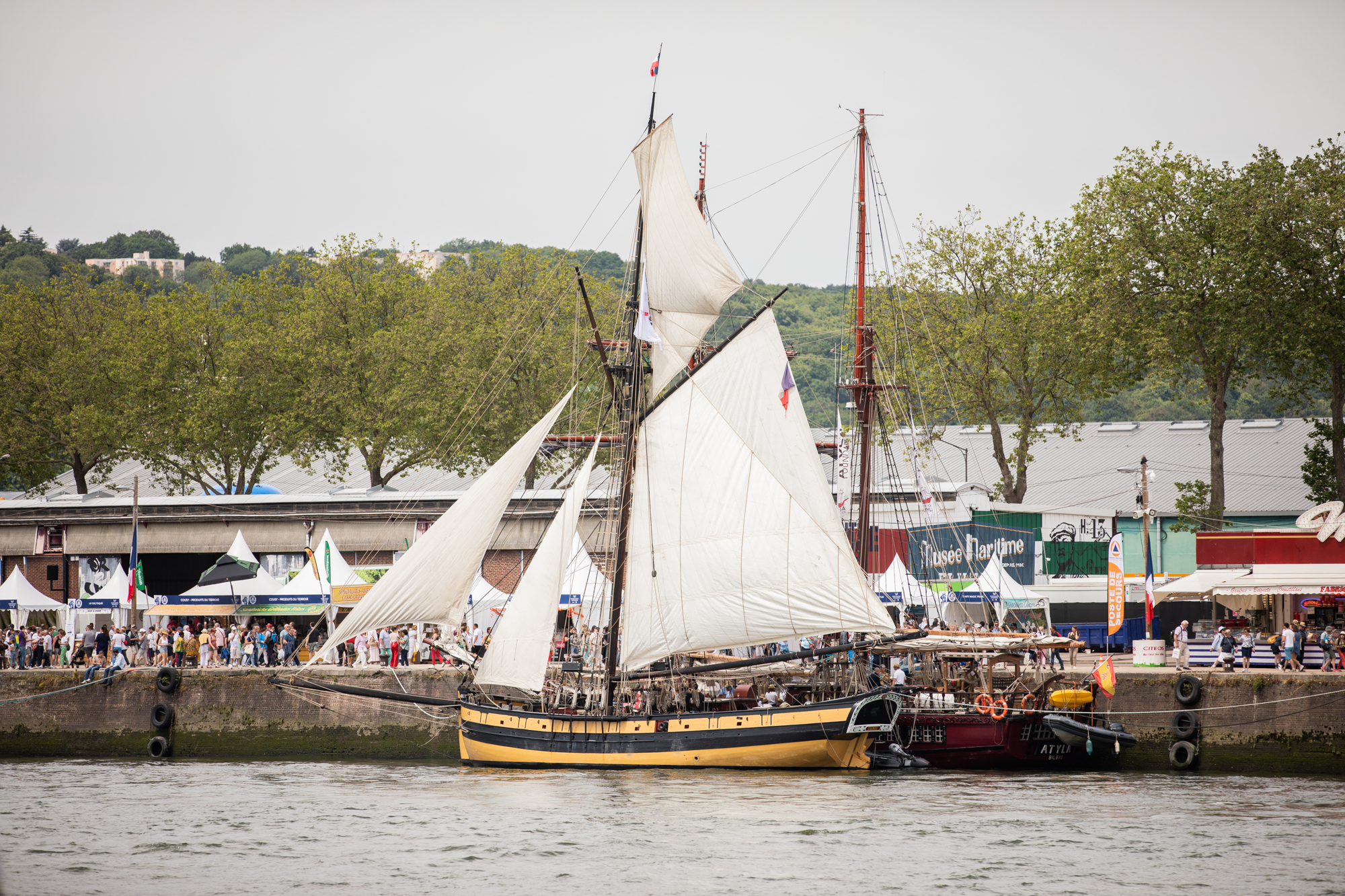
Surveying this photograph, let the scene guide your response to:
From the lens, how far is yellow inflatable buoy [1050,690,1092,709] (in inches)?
1371

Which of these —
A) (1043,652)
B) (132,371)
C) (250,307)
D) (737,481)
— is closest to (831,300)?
(250,307)

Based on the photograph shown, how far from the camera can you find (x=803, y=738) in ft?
113

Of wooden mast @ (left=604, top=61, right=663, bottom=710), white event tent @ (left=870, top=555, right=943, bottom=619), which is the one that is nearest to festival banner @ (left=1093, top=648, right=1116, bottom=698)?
white event tent @ (left=870, top=555, right=943, bottom=619)

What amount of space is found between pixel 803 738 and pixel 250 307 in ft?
147

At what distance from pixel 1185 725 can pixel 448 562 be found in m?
20.3

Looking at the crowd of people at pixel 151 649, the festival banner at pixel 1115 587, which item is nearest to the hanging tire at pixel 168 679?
the crowd of people at pixel 151 649

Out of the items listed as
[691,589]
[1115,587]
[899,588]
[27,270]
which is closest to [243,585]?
[691,589]

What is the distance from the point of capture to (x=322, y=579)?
44188 millimetres

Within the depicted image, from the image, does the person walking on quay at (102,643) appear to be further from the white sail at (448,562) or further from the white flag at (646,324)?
the white flag at (646,324)

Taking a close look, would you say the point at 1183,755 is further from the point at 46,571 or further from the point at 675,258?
the point at 46,571

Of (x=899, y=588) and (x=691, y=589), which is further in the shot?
(x=899, y=588)

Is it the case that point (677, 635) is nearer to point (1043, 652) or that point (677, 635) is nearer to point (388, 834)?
point (388, 834)

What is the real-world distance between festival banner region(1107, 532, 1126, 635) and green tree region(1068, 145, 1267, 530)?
36.0 ft

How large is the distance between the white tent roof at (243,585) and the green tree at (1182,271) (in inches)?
1261
